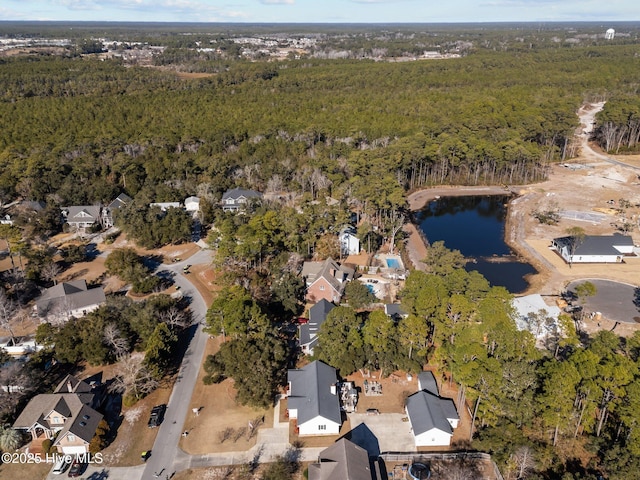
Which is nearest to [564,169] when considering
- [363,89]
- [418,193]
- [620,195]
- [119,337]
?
[620,195]

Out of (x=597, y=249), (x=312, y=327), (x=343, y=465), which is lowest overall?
(x=597, y=249)

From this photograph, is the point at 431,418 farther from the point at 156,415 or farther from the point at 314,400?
the point at 156,415

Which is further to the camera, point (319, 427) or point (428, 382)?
point (428, 382)

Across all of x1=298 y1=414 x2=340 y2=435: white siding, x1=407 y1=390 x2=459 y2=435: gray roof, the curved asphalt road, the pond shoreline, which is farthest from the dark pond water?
the curved asphalt road

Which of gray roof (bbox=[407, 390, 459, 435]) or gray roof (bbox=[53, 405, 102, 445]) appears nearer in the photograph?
gray roof (bbox=[53, 405, 102, 445])

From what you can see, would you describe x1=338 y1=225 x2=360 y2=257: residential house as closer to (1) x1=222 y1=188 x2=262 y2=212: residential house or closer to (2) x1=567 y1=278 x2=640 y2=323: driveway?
(1) x1=222 y1=188 x2=262 y2=212: residential house

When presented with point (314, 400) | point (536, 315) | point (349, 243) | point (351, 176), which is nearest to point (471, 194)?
point (351, 176)
